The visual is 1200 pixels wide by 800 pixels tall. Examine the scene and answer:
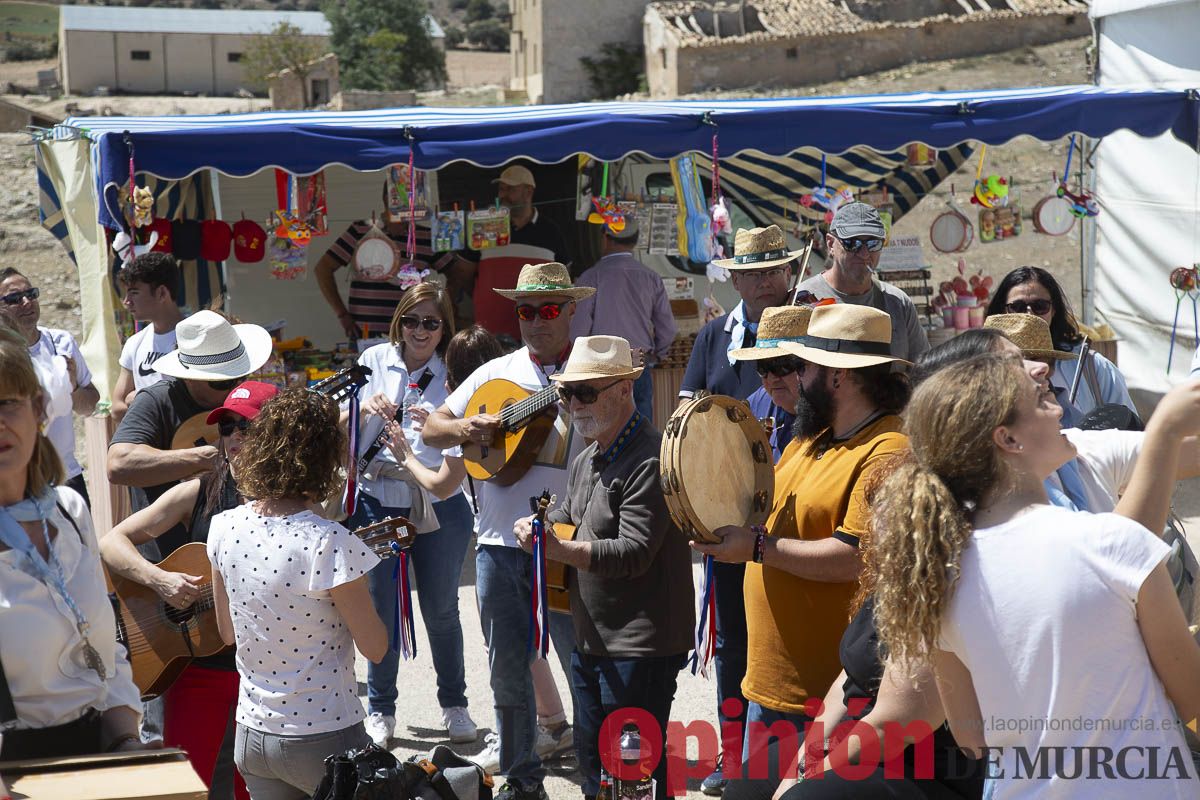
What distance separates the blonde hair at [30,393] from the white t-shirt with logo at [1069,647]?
6.31ft

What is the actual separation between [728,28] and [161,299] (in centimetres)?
3512

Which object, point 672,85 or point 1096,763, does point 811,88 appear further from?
point 1096,763

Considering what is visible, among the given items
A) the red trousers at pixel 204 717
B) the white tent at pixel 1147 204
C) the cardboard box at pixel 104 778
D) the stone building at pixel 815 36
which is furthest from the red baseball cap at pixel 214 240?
the stone building at pixel 815 36

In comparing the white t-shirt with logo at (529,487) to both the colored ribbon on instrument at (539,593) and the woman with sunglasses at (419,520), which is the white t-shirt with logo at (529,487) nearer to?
the colored ribbon on instrument at (539,593)

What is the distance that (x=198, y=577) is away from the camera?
11.5 ft

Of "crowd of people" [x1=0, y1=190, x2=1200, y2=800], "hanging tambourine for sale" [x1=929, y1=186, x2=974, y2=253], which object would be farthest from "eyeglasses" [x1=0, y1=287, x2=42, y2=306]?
"hanging tambourine for sale" [x1=929, y1=186, x2=974, y2=253]

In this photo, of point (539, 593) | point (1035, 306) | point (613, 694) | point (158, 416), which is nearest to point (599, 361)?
point (539, 593)

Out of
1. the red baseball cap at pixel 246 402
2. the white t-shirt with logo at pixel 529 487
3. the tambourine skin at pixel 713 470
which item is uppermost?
the red baseball cap at pixel 246 402

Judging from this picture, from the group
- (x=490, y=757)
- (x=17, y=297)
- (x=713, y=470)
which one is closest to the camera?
(x=713, y=470)

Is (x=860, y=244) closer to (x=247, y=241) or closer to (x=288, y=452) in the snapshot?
(x=288, y=452)

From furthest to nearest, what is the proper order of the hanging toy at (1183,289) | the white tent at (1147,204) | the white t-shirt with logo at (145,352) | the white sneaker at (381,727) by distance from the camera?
the white tent at (1147,204)
the hanging toy at (1183,289)
the white t-shirt with logo at (145,352)
the white sneaker at (381,727)

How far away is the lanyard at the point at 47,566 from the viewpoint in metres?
2.49

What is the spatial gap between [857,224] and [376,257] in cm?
448

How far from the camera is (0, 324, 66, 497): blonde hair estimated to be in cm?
257
